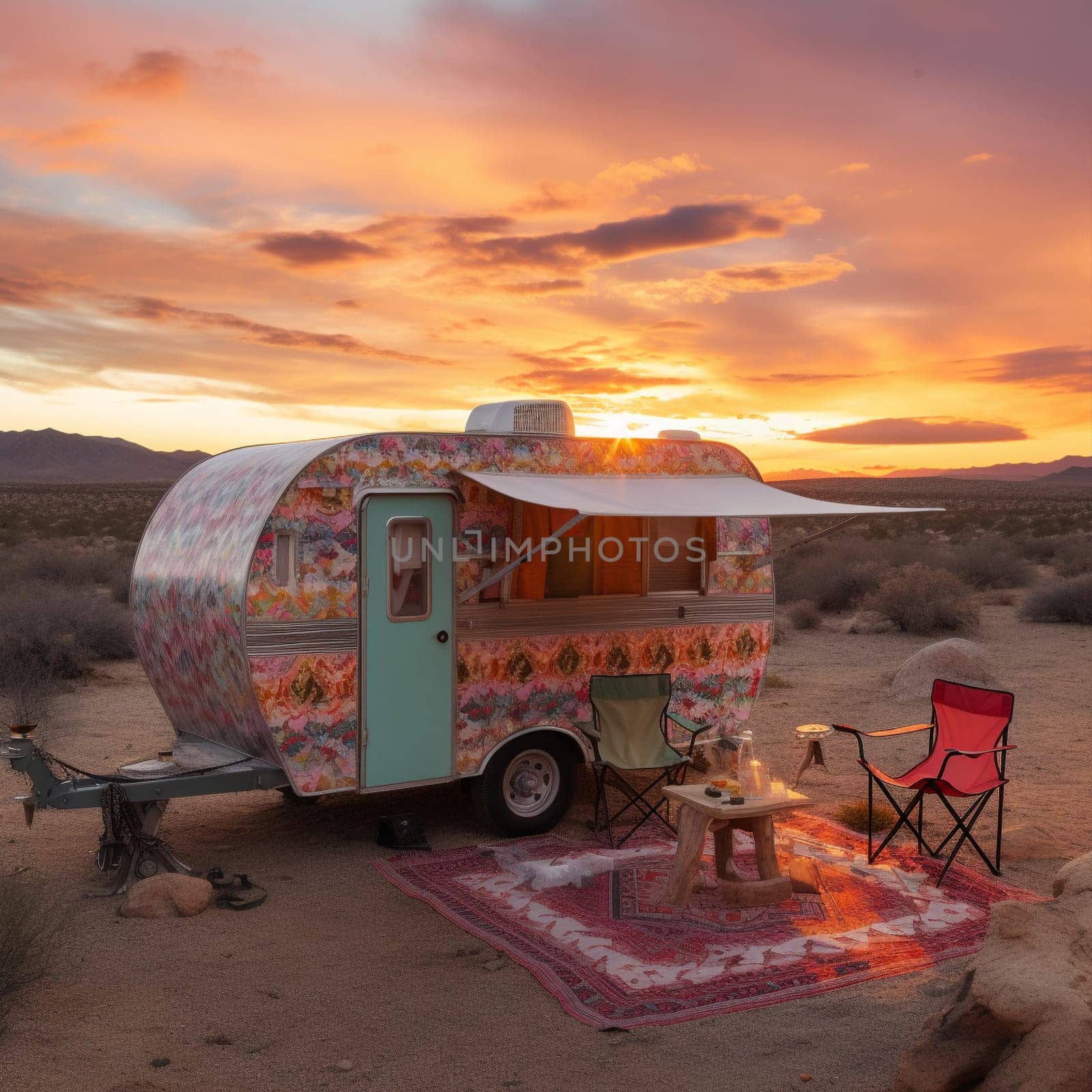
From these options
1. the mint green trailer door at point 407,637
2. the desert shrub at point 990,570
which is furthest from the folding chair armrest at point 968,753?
the desert shrub at point 990,570

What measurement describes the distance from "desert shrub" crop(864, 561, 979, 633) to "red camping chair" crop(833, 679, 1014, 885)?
1023 cm

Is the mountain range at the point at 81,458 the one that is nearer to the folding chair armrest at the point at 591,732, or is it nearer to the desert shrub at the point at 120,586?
the desert shrub at the point at 120,586

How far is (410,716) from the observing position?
23.7ft

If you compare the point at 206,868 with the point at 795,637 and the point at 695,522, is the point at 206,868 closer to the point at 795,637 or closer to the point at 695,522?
the point at 695,522

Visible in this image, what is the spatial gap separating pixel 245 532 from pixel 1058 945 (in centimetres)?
467

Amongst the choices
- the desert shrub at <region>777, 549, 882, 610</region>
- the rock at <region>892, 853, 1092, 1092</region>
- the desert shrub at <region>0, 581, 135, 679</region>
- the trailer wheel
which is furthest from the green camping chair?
the desert shrub at <region>777, 549, 882, 610</region>

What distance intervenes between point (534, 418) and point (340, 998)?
4.08 metres

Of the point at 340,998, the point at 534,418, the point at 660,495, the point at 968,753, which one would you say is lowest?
the point at 340,998

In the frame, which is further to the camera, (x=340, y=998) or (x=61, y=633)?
(x=61, y=633)

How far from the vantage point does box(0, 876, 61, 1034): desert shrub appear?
501cm

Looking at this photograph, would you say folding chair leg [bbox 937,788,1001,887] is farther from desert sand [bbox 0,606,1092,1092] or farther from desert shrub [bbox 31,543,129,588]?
desert shrub [bbox 31,543,129,588]

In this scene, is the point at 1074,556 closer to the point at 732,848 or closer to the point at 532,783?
the point at 532,783

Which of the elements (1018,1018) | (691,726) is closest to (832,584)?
(691,726)

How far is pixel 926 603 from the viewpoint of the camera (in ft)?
58.7
